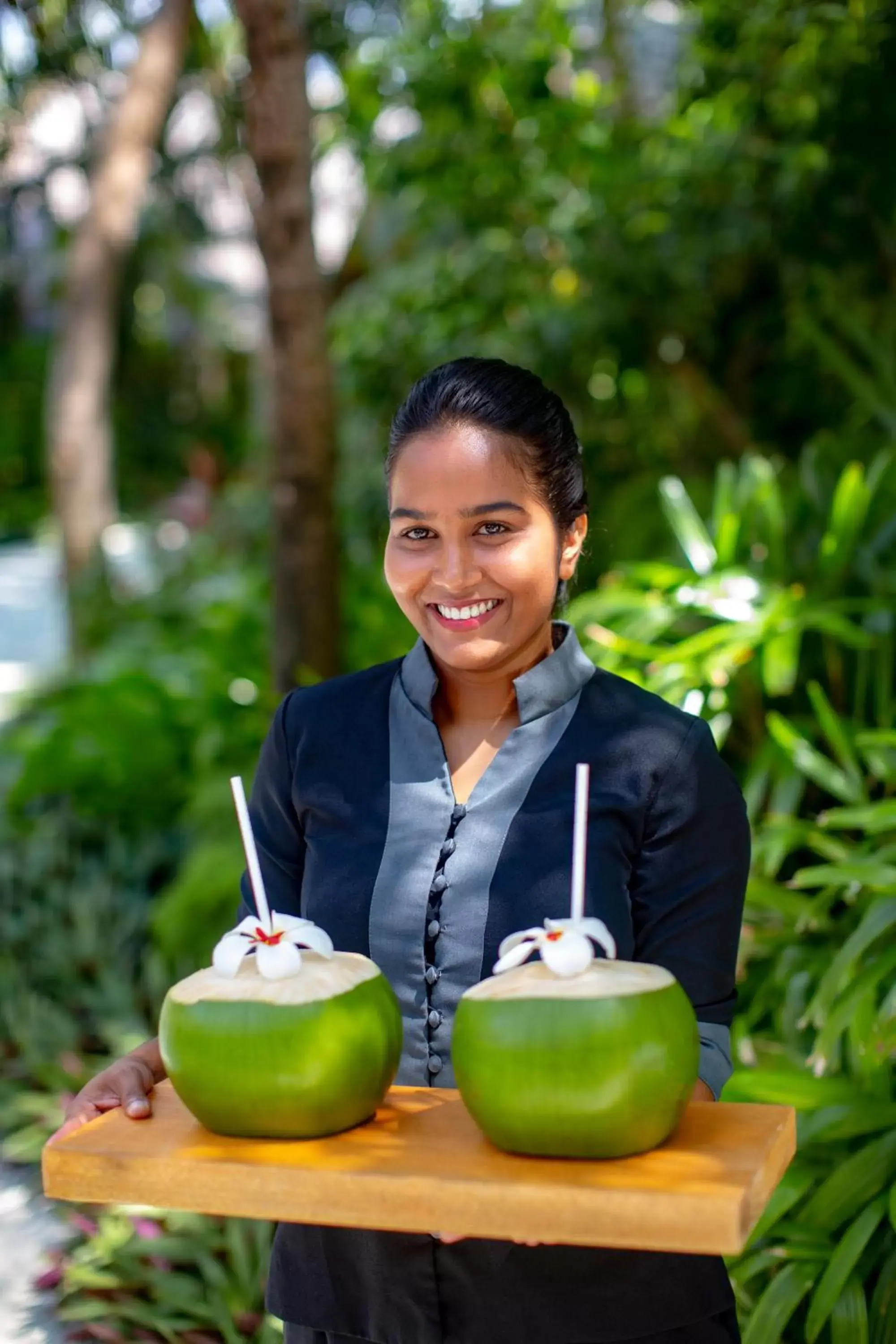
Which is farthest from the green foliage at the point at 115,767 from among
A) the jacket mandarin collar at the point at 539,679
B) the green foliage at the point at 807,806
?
the jacket mandarin collar at the point at 539,679

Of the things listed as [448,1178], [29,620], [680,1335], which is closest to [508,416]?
[448,1178]

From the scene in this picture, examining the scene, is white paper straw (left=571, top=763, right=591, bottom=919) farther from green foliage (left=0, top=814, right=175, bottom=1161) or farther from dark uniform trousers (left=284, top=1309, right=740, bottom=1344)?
green foliage (left=0, top=814, right=175, bottom=1161)

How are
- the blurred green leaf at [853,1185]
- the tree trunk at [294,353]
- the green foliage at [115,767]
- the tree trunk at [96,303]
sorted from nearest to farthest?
1. the blurred green leaf at [853,1185]
2. the tree trunk at [294,353]
3. the green foliage at [115,767]
4. the tree trunk at [96,303]

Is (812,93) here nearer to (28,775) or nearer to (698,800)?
(28,775)

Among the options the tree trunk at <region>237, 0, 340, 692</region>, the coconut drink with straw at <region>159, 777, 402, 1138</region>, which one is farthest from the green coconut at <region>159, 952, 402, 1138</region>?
the tree trunk at <region>237, 0, 340, 692</region>

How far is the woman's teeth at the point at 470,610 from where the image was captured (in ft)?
6.08

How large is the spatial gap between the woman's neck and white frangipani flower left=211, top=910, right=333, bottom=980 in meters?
0.47

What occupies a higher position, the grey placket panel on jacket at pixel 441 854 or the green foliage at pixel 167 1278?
the grey placket panel on jacket at pixel 441 854

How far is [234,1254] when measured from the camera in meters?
3.81

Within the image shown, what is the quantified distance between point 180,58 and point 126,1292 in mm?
7787

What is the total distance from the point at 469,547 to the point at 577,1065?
2.20ft

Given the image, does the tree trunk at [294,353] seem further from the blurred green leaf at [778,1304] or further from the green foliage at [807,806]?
the blurred green leaf at [778,1304]

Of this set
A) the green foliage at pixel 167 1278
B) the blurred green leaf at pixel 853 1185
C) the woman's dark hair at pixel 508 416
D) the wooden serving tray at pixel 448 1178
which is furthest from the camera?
the green foliage at pixel 167 1278

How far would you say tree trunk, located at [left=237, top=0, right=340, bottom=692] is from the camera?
5121 millimetres
